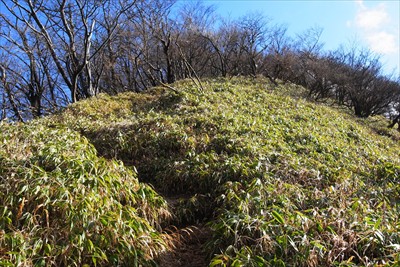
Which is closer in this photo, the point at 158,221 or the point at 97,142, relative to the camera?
the point at 158,221

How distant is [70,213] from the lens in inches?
144

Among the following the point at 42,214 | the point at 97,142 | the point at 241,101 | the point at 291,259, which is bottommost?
the point at 291,259

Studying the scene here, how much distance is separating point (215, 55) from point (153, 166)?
19836 millimetres

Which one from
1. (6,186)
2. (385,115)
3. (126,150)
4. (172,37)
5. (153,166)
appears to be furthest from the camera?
(385,115)

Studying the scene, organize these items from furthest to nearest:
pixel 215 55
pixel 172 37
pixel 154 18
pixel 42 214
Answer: pixel 215 55 < pixel 172 37 < pixel 154 18 < pixel 42 214

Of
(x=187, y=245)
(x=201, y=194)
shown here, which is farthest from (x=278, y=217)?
(x=201, y=194)

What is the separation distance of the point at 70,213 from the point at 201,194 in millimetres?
2666

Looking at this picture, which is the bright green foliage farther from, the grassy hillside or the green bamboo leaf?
the green bamboo leaf

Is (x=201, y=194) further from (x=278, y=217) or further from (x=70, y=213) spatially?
(x=70, y=213)

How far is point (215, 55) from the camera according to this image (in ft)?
83.3

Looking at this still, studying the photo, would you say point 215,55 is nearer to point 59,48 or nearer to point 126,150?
point 59,48

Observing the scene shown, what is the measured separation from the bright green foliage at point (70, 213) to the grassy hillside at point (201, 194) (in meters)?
0.01

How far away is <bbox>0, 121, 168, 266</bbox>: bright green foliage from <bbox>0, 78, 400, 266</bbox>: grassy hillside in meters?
0.01

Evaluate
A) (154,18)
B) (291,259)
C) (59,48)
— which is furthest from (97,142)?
(59,48)
